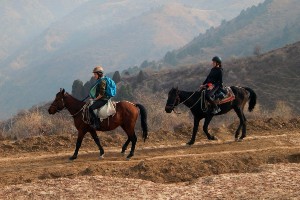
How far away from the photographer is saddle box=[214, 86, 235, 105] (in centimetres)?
1731

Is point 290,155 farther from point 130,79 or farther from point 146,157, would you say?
point 130,79

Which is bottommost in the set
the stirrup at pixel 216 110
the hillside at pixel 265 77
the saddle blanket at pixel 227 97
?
the stirrup at pixel 216 110

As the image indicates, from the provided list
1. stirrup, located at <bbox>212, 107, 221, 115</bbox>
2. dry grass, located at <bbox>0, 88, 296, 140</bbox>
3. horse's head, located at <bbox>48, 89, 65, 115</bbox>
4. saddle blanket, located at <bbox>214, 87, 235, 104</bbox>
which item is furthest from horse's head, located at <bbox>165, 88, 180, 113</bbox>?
horse's head, located at <bbox>48, 89, 65, 115</bbox>

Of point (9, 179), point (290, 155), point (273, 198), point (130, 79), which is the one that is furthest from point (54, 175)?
point (130, 79)

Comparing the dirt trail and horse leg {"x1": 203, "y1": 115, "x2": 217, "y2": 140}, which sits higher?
horse leg {"x1": 203, "y1": 115, "x2": 217, "y2": 140}

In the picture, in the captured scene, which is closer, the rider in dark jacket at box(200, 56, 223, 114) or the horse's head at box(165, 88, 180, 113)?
the horse's head at box(165, 88, 180, 113)

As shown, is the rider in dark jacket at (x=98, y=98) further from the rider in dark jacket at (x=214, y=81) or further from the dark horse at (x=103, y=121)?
the rider in dark jacket at (x=214, y=81)

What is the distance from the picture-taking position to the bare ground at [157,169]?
11.3 meters

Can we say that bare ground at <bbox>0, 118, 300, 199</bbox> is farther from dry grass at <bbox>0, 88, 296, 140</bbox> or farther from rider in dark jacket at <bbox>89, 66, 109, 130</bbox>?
dry grass at <bbox>0, 88, 296, 140</bbox>

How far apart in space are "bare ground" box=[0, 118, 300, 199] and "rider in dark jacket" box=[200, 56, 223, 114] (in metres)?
1.98

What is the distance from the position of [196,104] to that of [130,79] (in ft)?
362

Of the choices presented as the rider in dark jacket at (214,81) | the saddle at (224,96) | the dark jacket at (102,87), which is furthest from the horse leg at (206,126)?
the dark jacket at (102,87)

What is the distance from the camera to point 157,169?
13414 mm

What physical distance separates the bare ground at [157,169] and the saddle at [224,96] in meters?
1.88
